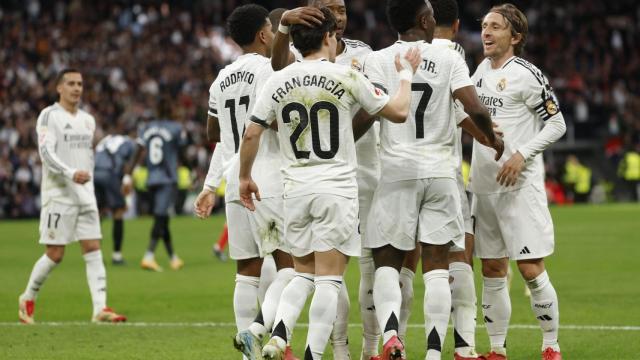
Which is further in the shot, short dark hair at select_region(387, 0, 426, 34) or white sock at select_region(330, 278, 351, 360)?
white sock at select_region(330, 278, 351, 360)

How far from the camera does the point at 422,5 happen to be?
7.81 m

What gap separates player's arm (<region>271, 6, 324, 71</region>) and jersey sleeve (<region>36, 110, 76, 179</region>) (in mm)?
4410

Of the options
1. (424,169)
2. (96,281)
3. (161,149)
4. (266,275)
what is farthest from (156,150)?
(424,169)

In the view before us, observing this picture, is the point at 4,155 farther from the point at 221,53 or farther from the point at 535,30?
the point at 535,30

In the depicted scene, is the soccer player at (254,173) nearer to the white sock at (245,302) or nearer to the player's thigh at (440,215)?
the white sock at (245,302)

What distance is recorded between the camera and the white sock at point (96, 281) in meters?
11.9

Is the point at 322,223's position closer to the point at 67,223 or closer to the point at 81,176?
the point at 81,176

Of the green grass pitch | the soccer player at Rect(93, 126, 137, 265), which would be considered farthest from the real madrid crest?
the soccer player at Rect(93, 126, 137, 265)

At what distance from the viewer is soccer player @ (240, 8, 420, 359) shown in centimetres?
736

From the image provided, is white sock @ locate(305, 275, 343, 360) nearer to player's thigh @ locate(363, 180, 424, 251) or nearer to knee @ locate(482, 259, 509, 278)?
player's thigh @ locate(363, 180, 424, 251)

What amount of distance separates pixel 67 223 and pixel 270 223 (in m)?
4.45

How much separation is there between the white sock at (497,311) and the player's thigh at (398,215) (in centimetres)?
125

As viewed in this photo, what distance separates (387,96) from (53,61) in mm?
34058

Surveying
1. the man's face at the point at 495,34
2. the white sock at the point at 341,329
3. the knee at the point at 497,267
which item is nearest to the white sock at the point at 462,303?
the knee at the point at 497,267
